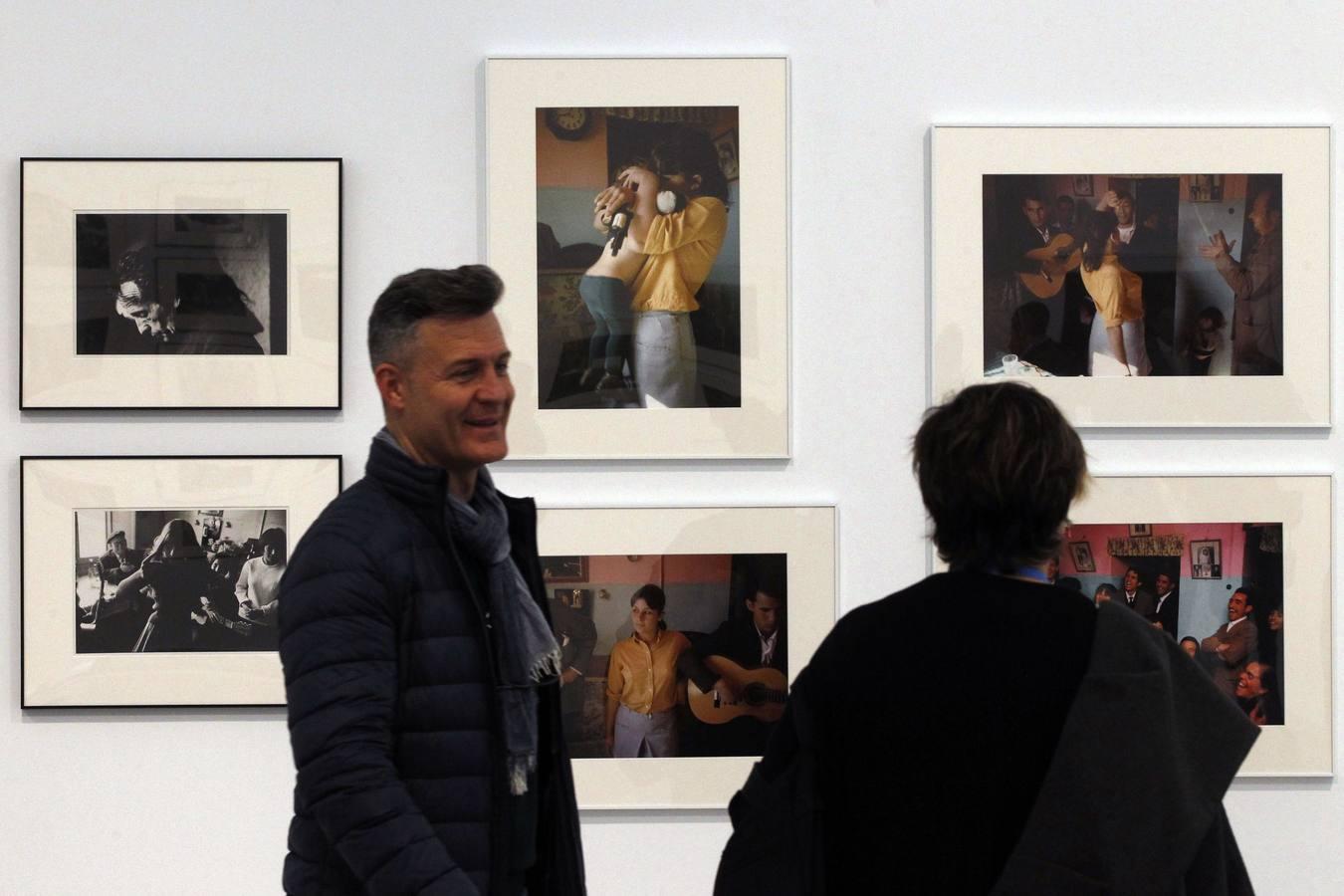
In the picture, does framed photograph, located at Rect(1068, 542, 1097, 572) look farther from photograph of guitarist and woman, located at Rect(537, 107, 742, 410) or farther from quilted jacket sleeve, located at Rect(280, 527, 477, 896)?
quilted jacket sleeve, located at Rect(280, 527, 477, 896)

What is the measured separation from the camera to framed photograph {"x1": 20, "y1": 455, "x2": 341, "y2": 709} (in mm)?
2703

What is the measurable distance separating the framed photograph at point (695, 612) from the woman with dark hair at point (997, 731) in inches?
48.2

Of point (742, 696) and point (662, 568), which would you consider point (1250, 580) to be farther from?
point (662, 568)

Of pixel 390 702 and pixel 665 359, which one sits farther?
pixel 665 359

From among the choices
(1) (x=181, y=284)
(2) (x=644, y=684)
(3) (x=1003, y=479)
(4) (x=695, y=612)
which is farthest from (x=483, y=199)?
(3) (x=1003, y=479)

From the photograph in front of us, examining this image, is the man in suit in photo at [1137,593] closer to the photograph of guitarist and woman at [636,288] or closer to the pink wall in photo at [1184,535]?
the pink wall in photo at [1184,535]

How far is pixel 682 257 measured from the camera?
271 cm

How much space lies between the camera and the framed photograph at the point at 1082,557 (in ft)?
8.95

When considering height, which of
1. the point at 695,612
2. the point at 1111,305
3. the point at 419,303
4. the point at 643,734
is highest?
the point at 1111,305

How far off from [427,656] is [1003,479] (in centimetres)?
73

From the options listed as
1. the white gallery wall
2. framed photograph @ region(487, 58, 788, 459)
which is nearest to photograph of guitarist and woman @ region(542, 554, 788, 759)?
the white gallery wall

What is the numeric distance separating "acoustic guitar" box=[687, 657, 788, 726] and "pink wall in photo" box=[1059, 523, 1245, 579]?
2.24ft

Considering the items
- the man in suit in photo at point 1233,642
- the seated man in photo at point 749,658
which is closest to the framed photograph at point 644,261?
the seated man in photo at point 749,658

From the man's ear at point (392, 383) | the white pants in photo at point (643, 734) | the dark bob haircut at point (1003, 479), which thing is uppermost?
the man's ear at point (392, 383)
